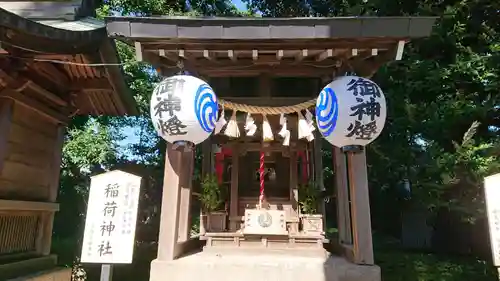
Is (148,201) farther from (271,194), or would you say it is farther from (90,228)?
(90,228)

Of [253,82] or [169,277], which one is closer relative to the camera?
[169,277]

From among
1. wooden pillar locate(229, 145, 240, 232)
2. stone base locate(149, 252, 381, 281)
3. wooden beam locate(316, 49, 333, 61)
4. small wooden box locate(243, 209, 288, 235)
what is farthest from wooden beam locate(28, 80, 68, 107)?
wooden beam locate(316, 49, 333, 61)

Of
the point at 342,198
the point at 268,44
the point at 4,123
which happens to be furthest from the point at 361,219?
the point at 4,123

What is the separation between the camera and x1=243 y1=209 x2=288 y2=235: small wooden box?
6.46 meters

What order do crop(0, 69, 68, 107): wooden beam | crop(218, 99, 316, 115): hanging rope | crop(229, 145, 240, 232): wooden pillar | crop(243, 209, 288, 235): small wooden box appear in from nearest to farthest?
crop(0, 69, 68, 107): wooden beam
crop(218, 99, 316, 115): hanging rope
crop(243, 209, 288, 235): small wooden box
crop(229, 145, 240, 232): wooden pillar

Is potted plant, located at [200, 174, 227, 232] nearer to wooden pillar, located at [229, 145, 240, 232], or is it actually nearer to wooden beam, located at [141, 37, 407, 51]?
wooden pillar, located at [229, 145, 240, 232]

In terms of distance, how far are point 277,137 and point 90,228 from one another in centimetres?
390

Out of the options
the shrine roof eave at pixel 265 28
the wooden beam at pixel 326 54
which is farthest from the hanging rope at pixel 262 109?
the shrine roof eave at pixel 265 28

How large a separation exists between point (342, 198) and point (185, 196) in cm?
260

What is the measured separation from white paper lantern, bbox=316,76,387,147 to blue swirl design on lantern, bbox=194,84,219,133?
1.41 m

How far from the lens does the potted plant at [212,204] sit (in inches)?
265

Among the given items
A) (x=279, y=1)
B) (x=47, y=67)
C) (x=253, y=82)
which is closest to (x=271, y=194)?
(x=253, y=82)

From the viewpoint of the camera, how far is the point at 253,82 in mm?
7328

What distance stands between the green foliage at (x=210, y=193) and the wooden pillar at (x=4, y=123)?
10.3ft
